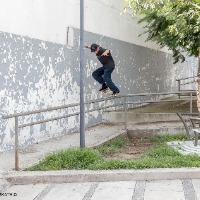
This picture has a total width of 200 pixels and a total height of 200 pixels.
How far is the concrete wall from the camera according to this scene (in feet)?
30.5

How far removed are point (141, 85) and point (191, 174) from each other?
11057 millimetres

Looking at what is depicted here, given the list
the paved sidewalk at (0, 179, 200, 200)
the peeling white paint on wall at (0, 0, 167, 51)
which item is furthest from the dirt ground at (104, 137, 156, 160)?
the peeling white paint on wall at (0, 0, 167, 51)

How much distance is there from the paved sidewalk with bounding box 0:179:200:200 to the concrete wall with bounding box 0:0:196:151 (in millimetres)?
2632

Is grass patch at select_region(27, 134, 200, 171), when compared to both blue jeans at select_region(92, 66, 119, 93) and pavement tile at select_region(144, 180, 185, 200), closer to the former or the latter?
pavement tile at select_region(144, 180, 185, 200)

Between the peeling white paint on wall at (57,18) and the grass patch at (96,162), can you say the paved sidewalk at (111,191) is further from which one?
the peeling white paint on wall at (57,18)

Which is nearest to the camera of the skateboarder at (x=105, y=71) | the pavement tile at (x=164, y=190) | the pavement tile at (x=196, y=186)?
the pavement tile at (x=164, y=190)

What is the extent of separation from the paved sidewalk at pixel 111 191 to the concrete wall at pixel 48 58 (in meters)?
2.63

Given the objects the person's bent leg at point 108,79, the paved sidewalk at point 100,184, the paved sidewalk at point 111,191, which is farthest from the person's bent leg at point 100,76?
the paved sidewalk at point 111,191

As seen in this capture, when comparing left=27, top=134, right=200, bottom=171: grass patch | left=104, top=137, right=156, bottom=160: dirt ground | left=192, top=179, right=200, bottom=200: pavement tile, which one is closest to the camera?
left=192, top=179, right=200, bottom=200: pavement tile

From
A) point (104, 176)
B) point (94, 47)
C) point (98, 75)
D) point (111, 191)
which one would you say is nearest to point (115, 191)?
point (111, 191)

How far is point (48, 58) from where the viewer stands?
10.8m

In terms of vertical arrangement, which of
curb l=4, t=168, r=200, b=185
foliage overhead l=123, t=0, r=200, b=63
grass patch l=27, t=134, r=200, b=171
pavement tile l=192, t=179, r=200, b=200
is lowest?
pavement tile l=192, t=179, r=200, b=200

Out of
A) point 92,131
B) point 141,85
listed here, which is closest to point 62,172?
point 92,131

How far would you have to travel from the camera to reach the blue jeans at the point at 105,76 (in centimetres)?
1283
